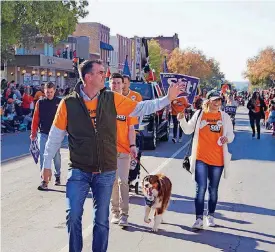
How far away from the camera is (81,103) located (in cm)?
505

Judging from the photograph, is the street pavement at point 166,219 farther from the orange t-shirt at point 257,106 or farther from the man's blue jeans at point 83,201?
the orange t-shirt at point 257,106

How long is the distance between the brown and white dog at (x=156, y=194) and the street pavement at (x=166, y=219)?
0.24 metres

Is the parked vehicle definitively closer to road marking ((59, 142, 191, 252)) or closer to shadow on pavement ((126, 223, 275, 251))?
→ road marking ((59, 142, 191, 252))

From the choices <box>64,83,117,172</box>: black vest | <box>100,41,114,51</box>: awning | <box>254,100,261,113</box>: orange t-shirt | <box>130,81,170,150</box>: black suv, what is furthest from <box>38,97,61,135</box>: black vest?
<box>100,41,114,51</box>: awning

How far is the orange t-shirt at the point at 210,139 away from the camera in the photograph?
23.4 feet

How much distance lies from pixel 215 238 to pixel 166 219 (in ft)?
3.59

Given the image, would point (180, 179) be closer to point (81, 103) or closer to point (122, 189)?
point (122, 189)

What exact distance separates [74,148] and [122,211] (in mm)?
2419

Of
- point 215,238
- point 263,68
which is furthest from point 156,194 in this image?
point 263,68

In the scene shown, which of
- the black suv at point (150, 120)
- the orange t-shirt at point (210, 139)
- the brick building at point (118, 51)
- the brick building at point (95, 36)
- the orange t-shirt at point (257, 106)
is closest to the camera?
the orange t-shirt at point (210, 139)

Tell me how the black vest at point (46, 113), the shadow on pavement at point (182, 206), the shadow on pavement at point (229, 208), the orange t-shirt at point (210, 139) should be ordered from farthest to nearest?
the black vest at point (46, 113) → the shadow on pavement at point (229, 208) → the shadow on pavement at point (182, 206) → the orange t-shirt at point (210, 139)

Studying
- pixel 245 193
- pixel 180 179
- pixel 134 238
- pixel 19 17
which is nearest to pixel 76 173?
pixel 134 238

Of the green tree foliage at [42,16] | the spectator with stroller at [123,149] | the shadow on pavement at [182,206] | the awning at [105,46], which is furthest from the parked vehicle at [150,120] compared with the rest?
the awning at [105,46]

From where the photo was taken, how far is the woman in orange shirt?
7.13 metres
